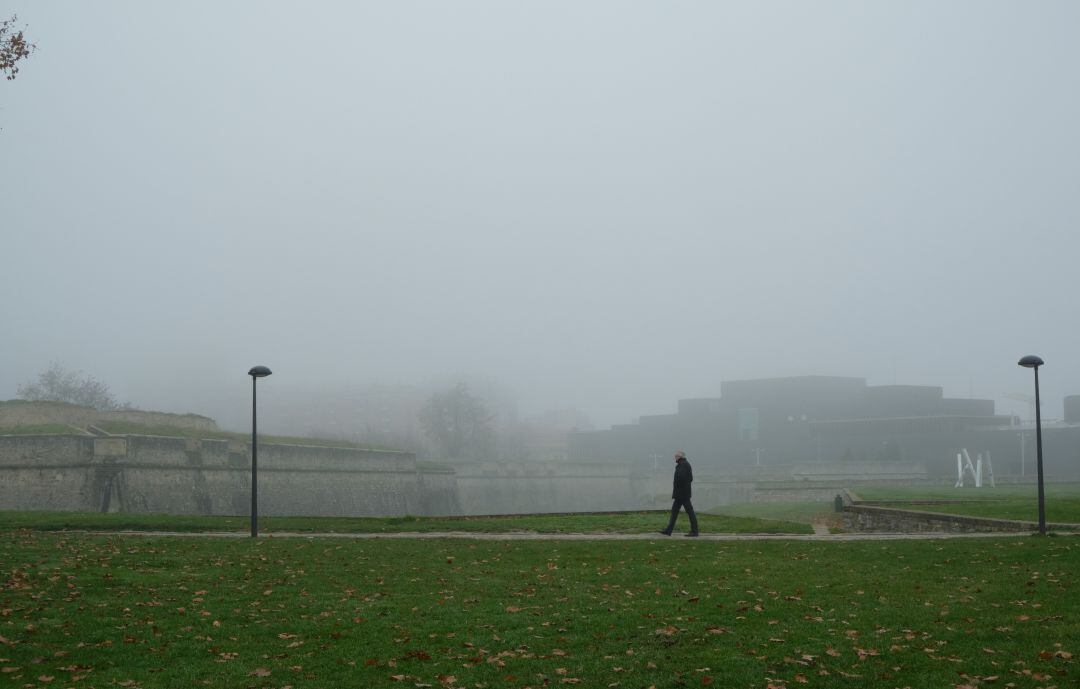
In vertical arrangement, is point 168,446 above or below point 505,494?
above

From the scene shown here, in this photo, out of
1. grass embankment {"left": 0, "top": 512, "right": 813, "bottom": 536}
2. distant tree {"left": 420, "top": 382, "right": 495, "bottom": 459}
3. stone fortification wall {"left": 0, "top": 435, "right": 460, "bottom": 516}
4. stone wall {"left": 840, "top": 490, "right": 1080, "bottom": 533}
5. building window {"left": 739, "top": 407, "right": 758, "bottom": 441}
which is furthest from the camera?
building window {"left": 739, "top": 407, "right": 758, "bottom": 441}

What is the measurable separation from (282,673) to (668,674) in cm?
366

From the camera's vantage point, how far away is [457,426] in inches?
4326

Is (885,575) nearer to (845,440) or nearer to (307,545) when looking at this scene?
(307,545)

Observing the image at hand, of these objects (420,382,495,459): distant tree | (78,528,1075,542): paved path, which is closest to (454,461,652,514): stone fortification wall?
(420,382,495,459): distant tree

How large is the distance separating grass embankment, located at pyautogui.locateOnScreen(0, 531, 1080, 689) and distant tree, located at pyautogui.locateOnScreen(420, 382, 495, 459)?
93169mm

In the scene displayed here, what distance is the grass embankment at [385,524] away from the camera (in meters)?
24.2

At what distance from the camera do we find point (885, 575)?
13992 mm

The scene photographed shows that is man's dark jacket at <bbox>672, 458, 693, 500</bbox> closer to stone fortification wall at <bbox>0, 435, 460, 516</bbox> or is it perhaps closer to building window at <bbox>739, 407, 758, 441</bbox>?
stone fortification wall at <bbox>0, 435, 460, 516</bbox>

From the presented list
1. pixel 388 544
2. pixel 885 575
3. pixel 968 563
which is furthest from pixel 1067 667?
pixel 388 544

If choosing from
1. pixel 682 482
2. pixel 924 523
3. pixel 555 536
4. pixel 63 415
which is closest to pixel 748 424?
pixel 63 415

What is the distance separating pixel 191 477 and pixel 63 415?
8.33 meters

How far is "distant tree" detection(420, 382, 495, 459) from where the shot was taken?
110125mm

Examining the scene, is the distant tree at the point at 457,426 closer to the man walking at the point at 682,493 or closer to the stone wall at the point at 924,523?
the stone wall at the point at 924,523
